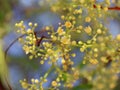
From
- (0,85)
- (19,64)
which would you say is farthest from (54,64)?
(19,64)

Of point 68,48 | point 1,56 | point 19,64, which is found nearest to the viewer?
point 68,48

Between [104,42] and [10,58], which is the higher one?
[10,58]

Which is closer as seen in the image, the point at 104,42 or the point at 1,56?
the point at 104,42

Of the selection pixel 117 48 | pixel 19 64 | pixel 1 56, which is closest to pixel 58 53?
pixel 117 48

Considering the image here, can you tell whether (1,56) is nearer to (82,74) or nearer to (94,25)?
(82,74)

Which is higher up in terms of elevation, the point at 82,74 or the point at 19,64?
the point at 19,64

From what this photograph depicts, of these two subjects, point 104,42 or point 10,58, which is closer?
point 104,42

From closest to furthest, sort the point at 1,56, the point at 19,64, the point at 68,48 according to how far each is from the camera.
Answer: the point at 68,48 < the point at 1,56 < the point at 19,64

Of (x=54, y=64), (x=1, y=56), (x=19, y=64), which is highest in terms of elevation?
(x=19, y=64)

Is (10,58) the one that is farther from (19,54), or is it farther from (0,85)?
(0,85)
